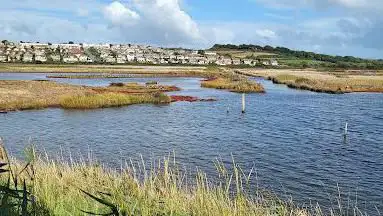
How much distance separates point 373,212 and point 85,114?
96.7 feet

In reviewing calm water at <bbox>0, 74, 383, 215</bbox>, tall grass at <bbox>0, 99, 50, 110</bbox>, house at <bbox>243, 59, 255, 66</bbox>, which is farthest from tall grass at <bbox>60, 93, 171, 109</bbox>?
house at <bbox>243, 59, 255, 66</bbox>

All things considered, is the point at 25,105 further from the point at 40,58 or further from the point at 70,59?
the point at 70,59

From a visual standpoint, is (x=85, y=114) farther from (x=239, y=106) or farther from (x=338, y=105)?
(x=338, y=105)

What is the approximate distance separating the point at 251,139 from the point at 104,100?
21719mm

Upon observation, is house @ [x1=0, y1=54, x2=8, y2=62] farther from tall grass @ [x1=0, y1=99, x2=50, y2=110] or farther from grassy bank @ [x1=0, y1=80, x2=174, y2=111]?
tall grass @ [x1=0, y1=99, x2=50, y2=110]

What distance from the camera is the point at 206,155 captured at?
23281mm

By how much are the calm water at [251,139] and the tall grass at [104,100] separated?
196 cm

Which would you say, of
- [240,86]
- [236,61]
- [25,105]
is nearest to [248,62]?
[236,61]

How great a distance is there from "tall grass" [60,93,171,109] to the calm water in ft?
6.43

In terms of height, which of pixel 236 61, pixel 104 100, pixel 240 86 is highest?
pixel 236 61

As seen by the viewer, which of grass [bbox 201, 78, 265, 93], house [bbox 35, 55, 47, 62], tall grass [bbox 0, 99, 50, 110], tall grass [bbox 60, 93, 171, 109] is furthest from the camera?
house [bbox 35, 55, 47, 62]

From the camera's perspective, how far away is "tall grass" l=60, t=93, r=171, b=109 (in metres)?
44.7

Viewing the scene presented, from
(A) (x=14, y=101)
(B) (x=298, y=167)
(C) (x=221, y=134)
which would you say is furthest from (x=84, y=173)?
(A) (x=14, y=101)

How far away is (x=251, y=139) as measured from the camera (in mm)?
28656
